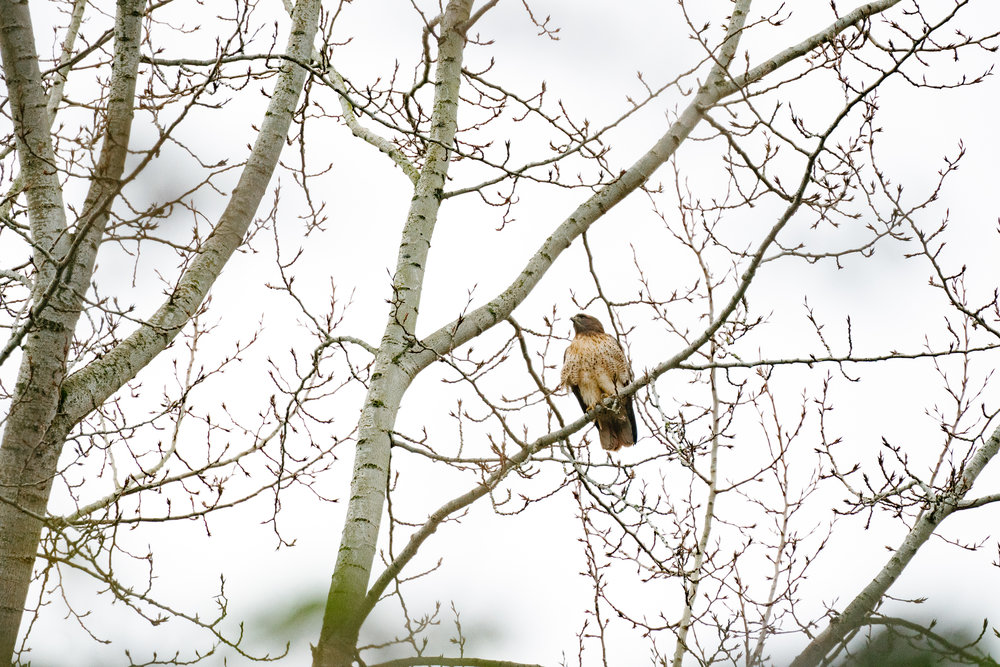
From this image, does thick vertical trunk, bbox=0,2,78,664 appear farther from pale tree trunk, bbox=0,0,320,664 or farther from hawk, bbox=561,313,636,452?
hawk, bbox=561,313,636,452

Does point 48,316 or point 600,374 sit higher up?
point 600,374

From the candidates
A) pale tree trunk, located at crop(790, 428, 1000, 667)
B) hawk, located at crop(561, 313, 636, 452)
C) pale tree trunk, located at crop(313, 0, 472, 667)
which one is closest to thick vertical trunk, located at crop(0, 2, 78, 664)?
pale tree trunk, located at crop(313, 0, 472, 667)

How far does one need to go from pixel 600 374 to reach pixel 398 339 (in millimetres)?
3595

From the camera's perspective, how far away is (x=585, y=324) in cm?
825

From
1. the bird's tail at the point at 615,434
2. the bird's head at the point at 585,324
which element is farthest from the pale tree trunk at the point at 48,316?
the bird's tail at the point at 615,434

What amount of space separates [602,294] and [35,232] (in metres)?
2.80

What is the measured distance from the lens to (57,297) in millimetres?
4102

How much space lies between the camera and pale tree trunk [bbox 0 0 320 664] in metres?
3.86

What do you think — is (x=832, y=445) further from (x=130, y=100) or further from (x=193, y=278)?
(x=130, y=100)

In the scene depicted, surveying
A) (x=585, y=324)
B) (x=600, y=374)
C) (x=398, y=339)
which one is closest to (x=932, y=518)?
(x=398, y=339)

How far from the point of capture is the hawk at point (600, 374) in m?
7.91

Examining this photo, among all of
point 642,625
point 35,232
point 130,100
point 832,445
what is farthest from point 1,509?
point 832,445

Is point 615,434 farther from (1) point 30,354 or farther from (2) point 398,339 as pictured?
(1) point 30,354

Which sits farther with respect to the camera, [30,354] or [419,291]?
[419,291]
